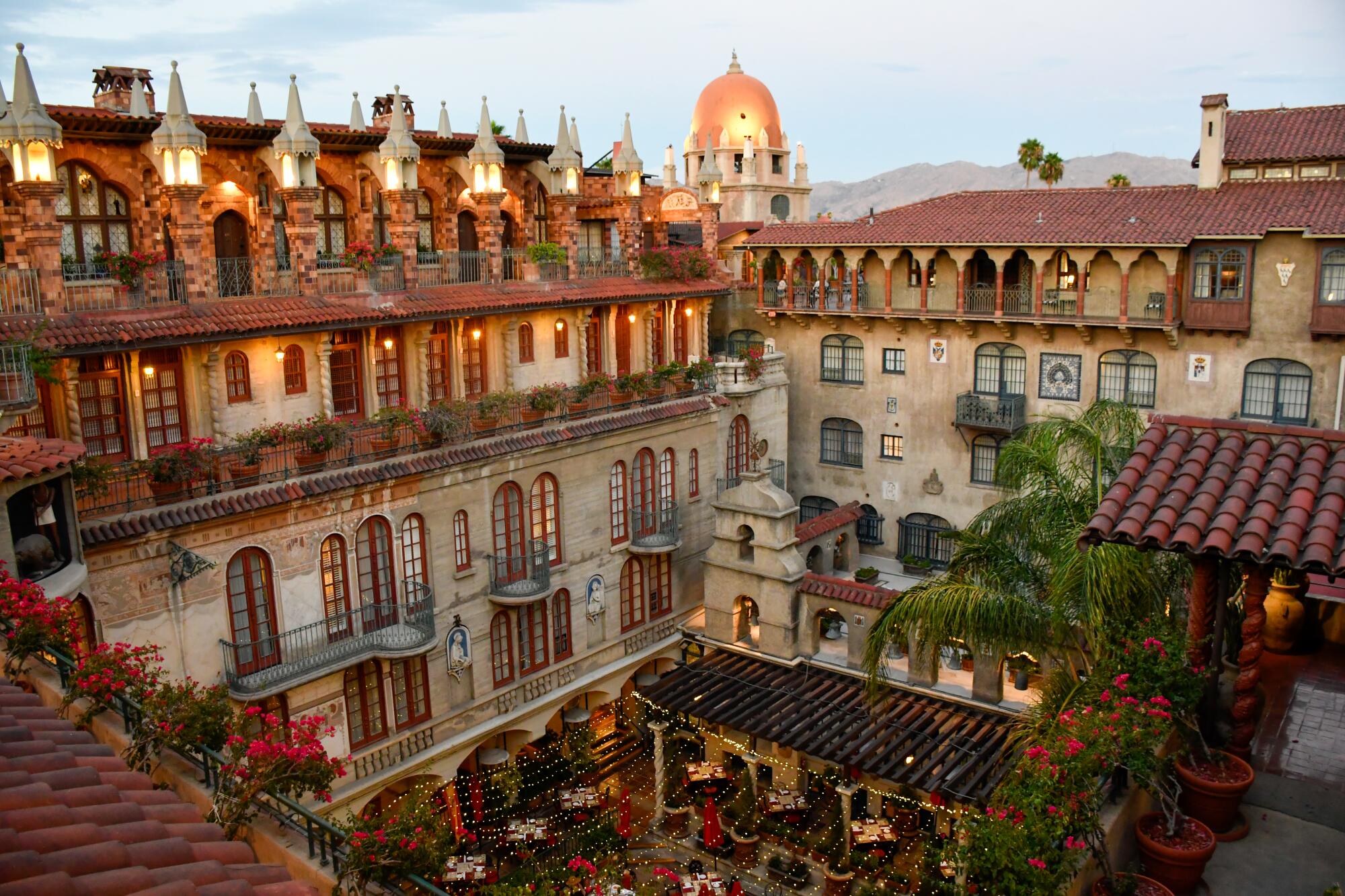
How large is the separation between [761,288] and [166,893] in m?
38.6

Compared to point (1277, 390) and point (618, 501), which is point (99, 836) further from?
point (1277, 390)

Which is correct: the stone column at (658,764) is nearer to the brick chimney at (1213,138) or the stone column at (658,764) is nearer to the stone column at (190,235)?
the stone column at (190,235)

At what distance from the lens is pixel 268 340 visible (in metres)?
26.0

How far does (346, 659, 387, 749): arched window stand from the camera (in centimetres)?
2617

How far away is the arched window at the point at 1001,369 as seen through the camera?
1532 inches

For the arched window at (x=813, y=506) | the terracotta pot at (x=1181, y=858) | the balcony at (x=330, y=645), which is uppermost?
the terracotta pot at (x=1181, y=858)

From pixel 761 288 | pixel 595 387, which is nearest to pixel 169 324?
pixel 595 387

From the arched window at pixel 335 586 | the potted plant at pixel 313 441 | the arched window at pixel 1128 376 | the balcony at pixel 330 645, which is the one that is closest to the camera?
the balcony at pixel 330 645

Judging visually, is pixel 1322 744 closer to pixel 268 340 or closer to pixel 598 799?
pixel 598 799

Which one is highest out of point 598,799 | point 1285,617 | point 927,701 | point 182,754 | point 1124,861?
point 182,754

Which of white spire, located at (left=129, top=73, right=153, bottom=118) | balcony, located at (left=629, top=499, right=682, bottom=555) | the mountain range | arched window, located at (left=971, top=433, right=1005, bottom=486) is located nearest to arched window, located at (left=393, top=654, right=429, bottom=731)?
balcony, located at (left=629, top=499, right=682, bottom=555)

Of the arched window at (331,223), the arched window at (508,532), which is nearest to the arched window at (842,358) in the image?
the arched window at (508,532)

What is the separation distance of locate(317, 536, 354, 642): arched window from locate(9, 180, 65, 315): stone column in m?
7.85

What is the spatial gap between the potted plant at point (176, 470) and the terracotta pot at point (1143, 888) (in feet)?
61.9
